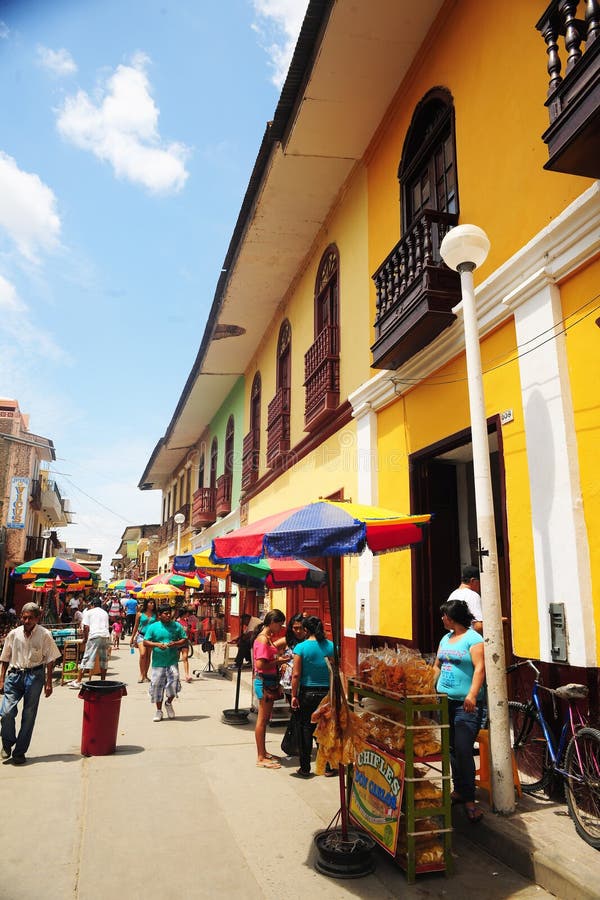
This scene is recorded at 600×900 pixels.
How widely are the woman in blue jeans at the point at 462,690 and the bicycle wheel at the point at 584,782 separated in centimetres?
66

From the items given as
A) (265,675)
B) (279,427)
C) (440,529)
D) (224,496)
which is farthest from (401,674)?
(224,496)

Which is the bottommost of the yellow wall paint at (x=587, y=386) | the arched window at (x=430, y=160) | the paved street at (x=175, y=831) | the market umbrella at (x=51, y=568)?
the paved street at (x=175, y=831)

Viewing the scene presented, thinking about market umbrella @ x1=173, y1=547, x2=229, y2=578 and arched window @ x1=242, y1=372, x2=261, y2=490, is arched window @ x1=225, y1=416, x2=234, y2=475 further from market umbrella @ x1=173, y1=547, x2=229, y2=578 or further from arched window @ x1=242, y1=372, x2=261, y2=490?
market umbrella @ x1=173, y1=547, x2=229, y2=578

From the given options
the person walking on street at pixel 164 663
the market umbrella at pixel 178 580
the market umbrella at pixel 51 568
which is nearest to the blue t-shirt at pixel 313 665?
the person walking on street at pixel 164 663

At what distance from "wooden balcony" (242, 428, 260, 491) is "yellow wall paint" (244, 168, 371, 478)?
11.8ft

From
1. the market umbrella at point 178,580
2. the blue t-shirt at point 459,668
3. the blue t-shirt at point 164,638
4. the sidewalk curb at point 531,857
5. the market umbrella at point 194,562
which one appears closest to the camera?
the sidewalk curb at point 531,857

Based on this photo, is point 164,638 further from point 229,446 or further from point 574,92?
point 229,446

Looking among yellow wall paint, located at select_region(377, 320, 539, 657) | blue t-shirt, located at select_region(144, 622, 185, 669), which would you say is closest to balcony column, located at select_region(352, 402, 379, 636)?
yellow wall paint, located at select_region(377, 320, 539, 657)

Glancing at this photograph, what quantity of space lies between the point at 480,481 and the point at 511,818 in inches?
98.0

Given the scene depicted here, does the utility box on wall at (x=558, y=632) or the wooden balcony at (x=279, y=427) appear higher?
the wooden balcony at (x=279, y=427)

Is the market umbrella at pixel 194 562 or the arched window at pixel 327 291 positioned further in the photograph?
the arched window at pixel 327 291

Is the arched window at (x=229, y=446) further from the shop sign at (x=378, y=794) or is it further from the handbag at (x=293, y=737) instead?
the shop sign at (x=378, y=794)

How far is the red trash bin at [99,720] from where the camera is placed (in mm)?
6984

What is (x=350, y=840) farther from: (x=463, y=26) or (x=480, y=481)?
(x=463, y=26)
